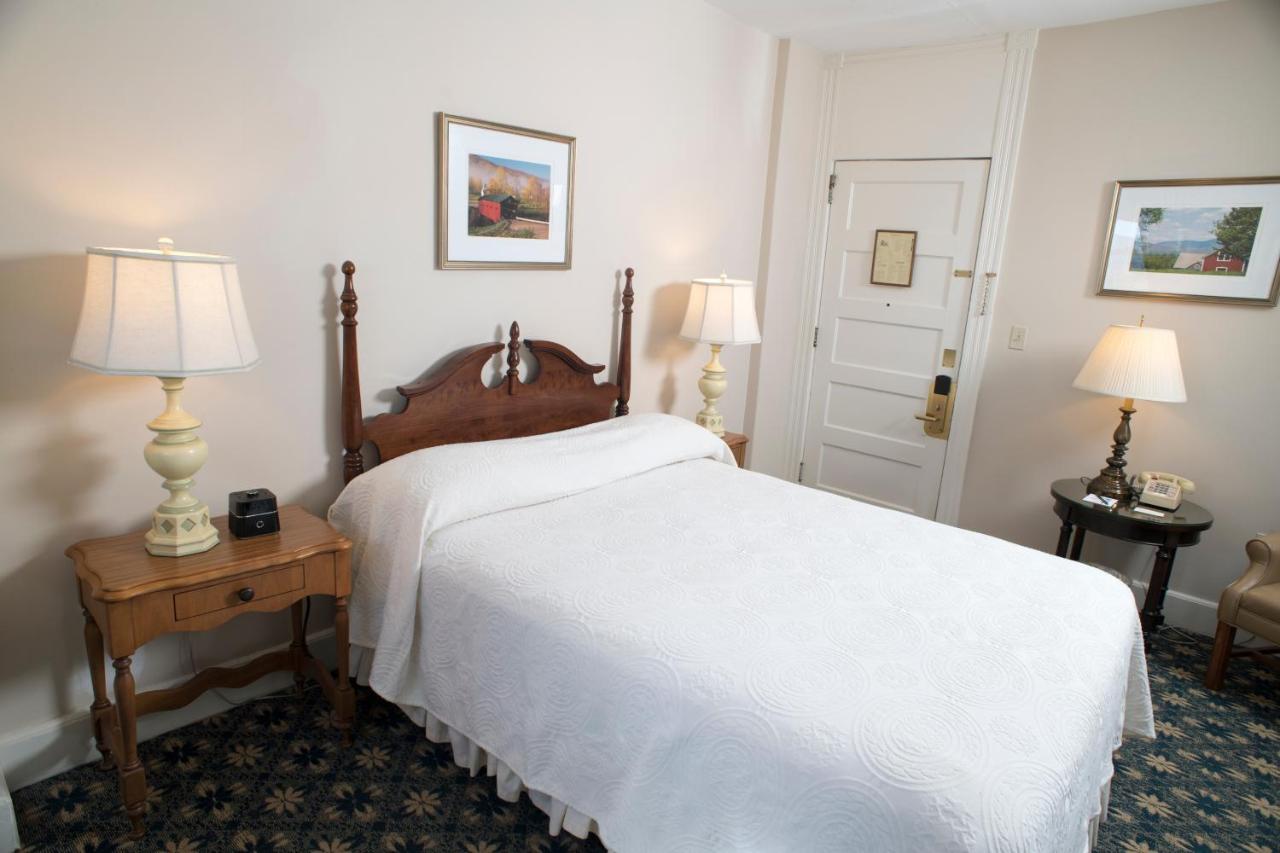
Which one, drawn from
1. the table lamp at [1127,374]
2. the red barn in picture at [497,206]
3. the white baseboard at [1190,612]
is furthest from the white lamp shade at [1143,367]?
the red barn in picture at [497,206]

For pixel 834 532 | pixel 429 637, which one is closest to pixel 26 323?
pixel 429 637

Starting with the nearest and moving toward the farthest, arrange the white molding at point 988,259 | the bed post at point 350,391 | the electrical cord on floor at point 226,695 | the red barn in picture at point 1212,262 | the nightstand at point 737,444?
the electrical cord on floor at point 226,695 < the bed post at point 350,391 < the red barn in picture at point 1212,262 < the white molding at point 988,259 < the nightstand at point 737,444

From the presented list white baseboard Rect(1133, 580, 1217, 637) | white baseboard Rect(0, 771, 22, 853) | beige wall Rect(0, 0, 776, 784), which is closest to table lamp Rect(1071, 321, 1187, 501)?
white baseboard Rect(1133, 580, 1217, 637)

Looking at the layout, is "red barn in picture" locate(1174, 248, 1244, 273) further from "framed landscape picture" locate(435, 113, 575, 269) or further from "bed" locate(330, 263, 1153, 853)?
"framed landscape picture" locate(435, 113, 575, 269)

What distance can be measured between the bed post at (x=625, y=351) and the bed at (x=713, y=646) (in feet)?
1.95

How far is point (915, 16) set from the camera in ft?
10.5

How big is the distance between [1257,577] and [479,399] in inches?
111

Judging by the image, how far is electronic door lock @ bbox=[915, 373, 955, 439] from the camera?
3.71 meters

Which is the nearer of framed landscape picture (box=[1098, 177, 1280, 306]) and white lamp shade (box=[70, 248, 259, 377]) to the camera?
white lamp shade (box=[70, 248, 259, 377])

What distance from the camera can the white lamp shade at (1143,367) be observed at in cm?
287

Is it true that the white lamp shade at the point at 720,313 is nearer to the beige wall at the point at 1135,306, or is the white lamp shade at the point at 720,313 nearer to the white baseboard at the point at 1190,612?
the beige wall at the point at 1135,306

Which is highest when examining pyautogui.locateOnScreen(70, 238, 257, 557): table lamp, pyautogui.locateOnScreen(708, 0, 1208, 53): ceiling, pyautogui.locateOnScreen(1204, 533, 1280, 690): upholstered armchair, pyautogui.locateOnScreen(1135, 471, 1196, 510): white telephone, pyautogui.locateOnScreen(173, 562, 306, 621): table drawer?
pyautogui.locateOnScreen(708, 0, 1208, 53): ceiling

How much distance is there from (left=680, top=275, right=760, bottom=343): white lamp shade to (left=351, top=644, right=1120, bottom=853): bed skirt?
186 cm

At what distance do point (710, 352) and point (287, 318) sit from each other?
6.83 feet
